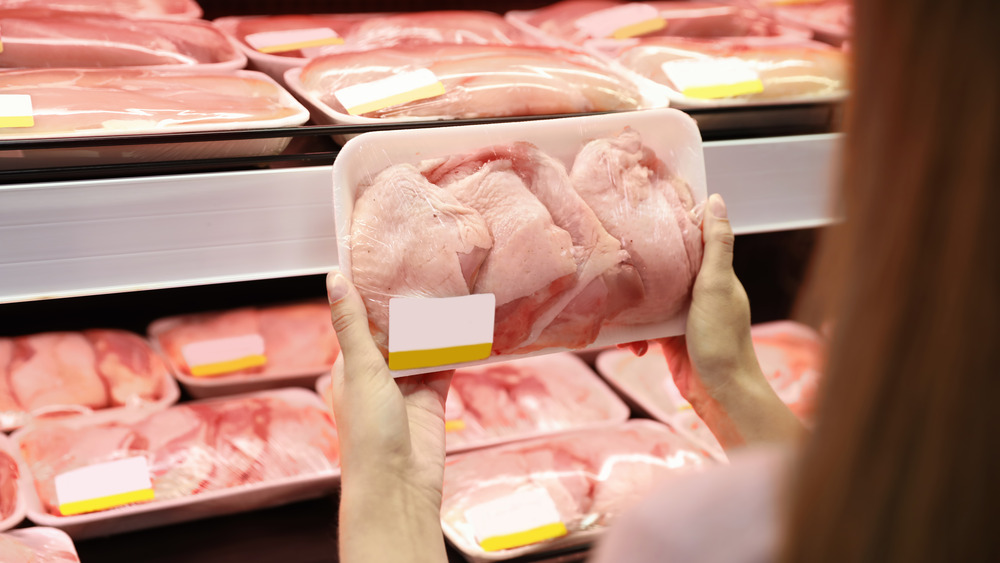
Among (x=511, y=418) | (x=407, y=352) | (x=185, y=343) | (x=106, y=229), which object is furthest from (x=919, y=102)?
(x=185, y=343)

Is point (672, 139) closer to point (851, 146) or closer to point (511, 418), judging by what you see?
point (851, 146)

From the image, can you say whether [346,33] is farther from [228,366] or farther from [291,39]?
[228,366]

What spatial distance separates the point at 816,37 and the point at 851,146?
1.41 m

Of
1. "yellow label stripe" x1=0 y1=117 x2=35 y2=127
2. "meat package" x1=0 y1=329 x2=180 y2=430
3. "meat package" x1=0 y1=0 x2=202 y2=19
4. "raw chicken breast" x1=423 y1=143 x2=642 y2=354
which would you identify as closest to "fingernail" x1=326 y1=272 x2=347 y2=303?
"raw chicken breast" x1=423 y1=143 x2=642 y2=354

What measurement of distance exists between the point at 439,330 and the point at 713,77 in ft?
2.18

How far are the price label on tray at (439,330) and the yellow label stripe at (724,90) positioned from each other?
1.76 feet

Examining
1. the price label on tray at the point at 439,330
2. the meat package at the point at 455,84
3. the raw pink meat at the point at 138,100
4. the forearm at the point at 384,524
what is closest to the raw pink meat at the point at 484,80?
the meat package at the point at 455,84

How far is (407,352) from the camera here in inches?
34.0

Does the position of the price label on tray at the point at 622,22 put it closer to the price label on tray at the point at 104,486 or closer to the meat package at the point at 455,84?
the meat package at the point at 455,84

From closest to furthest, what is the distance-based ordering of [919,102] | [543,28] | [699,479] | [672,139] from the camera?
[919,102] < [699,479] < [672,139] < [543,28]

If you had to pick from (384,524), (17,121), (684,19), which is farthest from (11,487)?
(684,19)

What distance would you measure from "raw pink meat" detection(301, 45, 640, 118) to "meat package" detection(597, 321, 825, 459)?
71 centimetres

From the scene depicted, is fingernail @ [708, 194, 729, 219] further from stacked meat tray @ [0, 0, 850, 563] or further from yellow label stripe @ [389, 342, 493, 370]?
yellow label stripe @ [389, 342, 493, 370]

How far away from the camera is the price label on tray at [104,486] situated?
128 cm
